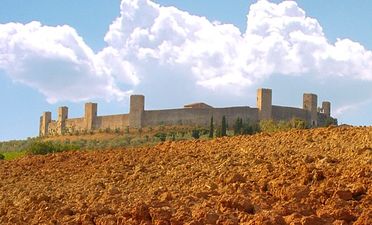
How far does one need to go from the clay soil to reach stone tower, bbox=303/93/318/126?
5247 cm

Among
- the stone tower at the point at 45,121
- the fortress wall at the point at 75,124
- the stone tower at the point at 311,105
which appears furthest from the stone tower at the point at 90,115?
the stone tower at the point at 311,105

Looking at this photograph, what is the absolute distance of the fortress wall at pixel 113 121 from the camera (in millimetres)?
67188

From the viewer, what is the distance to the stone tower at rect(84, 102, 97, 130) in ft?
231

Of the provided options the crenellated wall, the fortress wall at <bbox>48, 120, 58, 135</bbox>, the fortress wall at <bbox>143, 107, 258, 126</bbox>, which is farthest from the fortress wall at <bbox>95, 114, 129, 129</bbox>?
the fortress wall at <bbox>48, 120, 58, 135</bbox>

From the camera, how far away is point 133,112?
67125mm

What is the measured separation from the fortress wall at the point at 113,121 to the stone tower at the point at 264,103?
11.4 m

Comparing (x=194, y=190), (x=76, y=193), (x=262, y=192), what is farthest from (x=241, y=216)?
(x=76, y=193)

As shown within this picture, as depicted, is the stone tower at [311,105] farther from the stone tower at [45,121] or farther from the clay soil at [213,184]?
the clay soil at [213,184]

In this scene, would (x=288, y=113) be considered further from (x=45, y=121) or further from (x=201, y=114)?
(x=45, y=121)

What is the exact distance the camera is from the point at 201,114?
Result: 6462 centimetres

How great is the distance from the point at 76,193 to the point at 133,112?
187 feet

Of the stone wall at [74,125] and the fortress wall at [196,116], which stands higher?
the fortress wall at [196,116]

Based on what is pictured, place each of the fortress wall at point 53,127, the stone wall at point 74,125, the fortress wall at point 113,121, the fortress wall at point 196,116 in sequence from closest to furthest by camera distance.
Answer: the fortress wall at point 196,116, the fortress wall at point 113,121, the stone wall at point 74,125, the fortress wall at point 53,127

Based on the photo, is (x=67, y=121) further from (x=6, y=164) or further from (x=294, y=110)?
(x=6, y=164)
